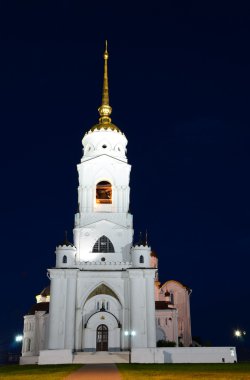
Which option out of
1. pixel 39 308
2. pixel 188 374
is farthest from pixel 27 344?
pixel 188 374

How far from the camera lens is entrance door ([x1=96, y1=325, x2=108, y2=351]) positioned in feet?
122

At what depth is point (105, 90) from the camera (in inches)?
2067

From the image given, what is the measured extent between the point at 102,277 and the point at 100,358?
7.49 m

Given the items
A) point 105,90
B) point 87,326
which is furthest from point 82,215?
point 105,90

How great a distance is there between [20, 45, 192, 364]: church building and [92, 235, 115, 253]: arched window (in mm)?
95

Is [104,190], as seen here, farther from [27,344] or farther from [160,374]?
[160,374]

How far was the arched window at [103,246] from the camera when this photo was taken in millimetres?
→ 41656

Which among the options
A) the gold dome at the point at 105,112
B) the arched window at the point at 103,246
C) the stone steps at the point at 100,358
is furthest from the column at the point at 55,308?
the gold dome at the point at 105,112

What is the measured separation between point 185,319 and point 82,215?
20.3 metres

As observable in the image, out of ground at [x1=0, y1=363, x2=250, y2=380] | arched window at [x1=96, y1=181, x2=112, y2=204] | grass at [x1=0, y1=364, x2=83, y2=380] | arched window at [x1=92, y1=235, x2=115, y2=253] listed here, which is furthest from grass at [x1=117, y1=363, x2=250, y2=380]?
arched window at [x1=96, y1=181, x2=112, y2=204]

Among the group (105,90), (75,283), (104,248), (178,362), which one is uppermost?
(105,90)

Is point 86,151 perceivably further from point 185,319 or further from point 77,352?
point 185,319

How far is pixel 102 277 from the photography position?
39156 millimetres

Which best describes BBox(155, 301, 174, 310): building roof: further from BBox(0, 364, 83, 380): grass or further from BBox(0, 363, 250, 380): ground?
BBox(0, 363, 250, 380): ground
